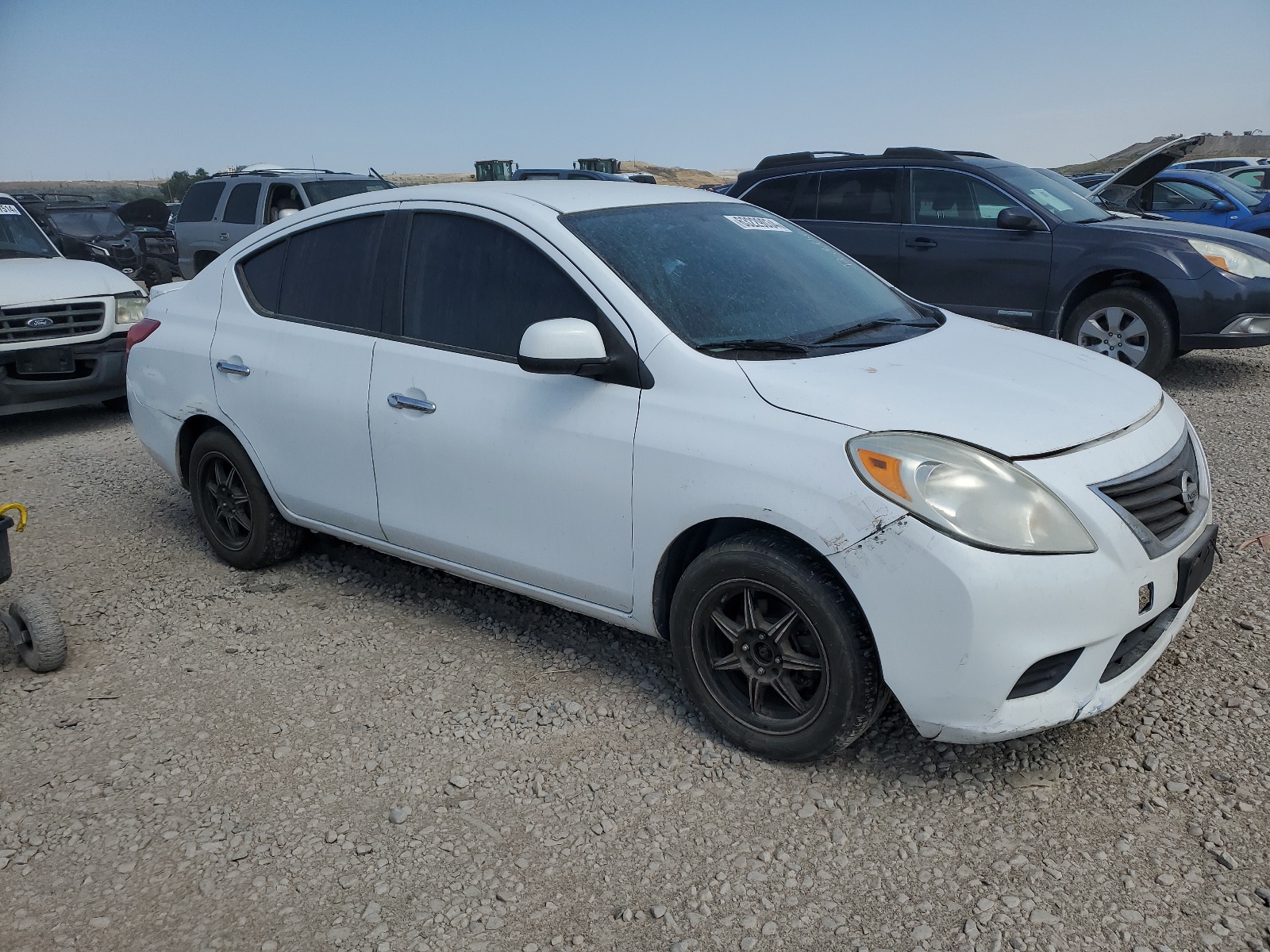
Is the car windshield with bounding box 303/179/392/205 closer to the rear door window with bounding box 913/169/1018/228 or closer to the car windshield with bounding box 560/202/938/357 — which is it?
→ the rear door window with bounding box 913/169/1018/228

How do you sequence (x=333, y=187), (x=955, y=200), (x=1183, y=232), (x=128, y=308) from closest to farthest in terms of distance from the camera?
(x=1183, y=232) < (x=128, y=308) < (x=955, y=200) < (x=333, y=187)

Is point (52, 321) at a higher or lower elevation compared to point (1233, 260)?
lower

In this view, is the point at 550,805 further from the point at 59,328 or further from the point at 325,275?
A: the point at 59,328

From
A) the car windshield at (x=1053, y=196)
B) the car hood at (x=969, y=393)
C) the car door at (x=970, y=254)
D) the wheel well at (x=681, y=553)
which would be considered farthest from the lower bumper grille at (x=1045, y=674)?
the car windshield at (x=1053, y=196)

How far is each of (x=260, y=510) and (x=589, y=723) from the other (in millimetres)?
2027

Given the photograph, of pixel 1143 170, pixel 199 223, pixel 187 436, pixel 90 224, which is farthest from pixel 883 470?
pixel 90 224

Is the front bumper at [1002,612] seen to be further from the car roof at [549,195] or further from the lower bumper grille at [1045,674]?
the car roof at [549,195]

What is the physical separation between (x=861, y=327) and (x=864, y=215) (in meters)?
5.85

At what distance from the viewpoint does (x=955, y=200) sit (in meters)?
8.71

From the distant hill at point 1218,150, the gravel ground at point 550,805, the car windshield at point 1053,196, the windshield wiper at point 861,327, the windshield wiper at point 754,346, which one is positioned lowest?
the gravel ground at point 550,805

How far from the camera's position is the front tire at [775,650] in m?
2.89

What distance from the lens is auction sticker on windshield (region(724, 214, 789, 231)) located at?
404cm

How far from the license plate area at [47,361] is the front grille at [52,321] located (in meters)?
0.11

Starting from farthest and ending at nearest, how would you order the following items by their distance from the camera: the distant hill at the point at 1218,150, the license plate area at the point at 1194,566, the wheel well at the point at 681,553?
1. the distant hill at the point at 1218,150
2. the wheel well at the point at 681,553
3. the license plate area at the point at 1194,566
